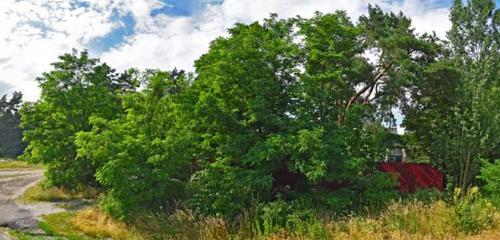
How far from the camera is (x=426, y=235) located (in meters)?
9.62

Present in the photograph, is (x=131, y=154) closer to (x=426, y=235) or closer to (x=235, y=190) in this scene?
(x=235, y=190)

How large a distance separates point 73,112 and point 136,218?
9.44 metres

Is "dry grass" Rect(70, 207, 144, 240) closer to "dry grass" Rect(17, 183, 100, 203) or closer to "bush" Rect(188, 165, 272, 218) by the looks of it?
"bush" Rect(188, 165, 272, 218)

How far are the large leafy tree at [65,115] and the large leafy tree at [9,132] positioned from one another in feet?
164

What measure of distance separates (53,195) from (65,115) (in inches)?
145

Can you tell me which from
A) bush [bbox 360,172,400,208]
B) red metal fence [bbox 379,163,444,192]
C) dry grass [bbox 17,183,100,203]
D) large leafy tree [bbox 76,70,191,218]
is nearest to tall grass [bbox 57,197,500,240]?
large leafy tree [bbox 76,70,191,218]

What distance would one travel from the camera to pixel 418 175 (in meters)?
21.8

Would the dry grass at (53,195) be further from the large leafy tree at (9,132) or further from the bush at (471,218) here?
the large leafy tree at (9,132)

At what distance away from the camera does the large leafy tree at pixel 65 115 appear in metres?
20.0

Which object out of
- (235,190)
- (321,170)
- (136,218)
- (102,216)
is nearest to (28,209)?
(102,216)

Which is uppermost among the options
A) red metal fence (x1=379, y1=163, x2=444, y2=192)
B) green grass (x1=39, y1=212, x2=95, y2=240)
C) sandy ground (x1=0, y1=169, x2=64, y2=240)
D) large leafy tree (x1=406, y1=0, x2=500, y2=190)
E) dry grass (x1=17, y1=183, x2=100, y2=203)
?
large leafy tree (x1=406, y1=0, x2=500, y2=190)

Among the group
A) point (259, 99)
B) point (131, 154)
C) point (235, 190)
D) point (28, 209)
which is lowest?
point (28, 209)

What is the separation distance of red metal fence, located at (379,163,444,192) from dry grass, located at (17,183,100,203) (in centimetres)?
1418

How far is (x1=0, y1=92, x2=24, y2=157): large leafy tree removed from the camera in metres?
66.2
